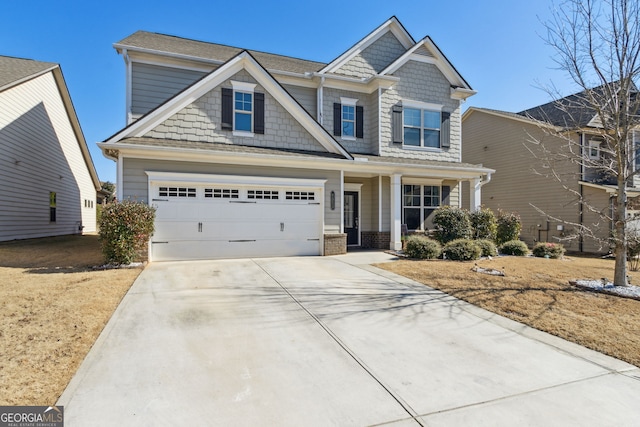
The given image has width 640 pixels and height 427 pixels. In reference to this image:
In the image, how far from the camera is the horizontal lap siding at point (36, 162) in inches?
507

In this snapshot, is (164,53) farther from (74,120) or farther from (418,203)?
(418,203)

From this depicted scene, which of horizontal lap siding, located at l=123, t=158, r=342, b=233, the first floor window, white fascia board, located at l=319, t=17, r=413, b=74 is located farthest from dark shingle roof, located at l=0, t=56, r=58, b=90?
the first floor window

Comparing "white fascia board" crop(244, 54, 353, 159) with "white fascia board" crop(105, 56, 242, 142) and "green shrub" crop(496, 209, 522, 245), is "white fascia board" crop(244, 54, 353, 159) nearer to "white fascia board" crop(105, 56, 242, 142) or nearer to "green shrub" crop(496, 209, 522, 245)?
"white fascia board" crop(105, 56, 242, 142)

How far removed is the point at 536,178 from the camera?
18719 mm

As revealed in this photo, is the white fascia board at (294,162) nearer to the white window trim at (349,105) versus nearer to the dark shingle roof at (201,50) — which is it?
the white window trim at (349,105)

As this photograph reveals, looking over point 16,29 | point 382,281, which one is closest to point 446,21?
point 382,281

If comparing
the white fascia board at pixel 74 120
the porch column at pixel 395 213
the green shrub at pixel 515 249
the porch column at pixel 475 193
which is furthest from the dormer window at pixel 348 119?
the white fascia board at pixel 74 120

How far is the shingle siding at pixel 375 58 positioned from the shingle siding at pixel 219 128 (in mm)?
3977

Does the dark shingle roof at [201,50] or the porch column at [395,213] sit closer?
the dark shingle roof at [201,50]

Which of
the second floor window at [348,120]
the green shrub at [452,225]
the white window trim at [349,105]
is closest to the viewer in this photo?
the green shrub at [452,225]

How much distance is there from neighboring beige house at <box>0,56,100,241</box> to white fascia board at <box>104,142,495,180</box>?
7206 mm

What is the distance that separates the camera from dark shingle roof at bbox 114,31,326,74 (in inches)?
493

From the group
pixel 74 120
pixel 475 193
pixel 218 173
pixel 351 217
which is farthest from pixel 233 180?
pixel 74 120

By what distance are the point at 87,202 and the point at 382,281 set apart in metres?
22.4
